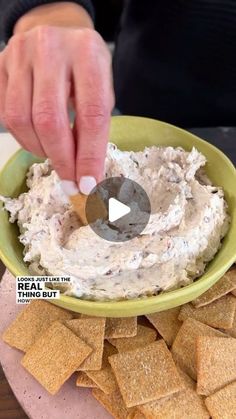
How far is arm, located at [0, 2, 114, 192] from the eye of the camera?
2.51 feet

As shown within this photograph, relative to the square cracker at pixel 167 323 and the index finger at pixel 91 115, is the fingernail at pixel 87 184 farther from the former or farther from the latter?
the square cracker at pixel 167 323

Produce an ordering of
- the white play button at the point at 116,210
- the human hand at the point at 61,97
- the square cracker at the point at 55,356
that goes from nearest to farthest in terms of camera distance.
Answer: the human hand at the point at 61,97 < the square cracker at the point at 55,356 < the white play button at the point at 116,210

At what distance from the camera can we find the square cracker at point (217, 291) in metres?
0.97

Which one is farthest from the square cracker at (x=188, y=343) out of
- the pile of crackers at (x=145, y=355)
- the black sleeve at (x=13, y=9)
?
the black sleeve at (x=13, y=9)

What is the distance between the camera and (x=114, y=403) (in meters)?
0.85

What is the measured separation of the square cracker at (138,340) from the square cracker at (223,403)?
0.15 m

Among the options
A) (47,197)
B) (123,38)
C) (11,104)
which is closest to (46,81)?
(11,104)

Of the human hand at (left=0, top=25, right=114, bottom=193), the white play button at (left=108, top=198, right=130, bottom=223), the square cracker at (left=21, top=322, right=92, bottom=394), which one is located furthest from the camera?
the white play button at (left=108, top=198, right=130, bottom=223)

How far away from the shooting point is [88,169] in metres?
0.78

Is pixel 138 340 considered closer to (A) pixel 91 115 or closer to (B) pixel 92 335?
(B) pixel 92 335

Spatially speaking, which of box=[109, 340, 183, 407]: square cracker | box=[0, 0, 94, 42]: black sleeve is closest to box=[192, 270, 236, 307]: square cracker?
box=[109, 340, 183, 407]: square cracker

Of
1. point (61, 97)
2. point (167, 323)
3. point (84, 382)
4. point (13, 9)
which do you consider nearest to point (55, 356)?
point (84, 382)

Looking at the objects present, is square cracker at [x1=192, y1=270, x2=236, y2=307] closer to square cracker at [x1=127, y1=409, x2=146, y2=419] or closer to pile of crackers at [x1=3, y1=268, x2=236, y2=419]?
pile of crackers at [x1=3, y1=268, x2=236, y2=419]

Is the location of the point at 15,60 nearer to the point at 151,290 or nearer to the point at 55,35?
the point at 55,35
